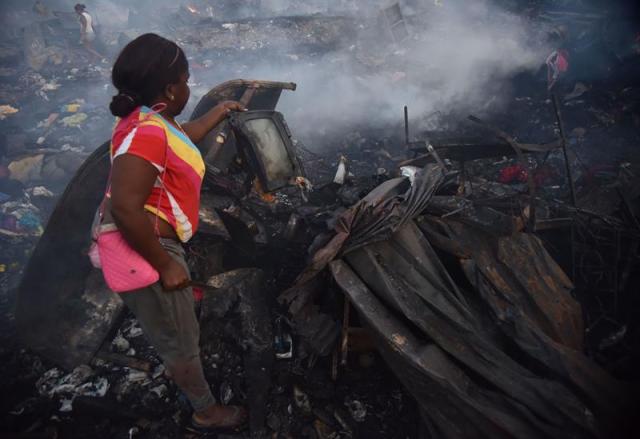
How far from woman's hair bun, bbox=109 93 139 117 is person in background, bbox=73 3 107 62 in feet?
35.3

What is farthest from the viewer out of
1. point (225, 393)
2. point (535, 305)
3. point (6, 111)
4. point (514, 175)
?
point (6, 111)

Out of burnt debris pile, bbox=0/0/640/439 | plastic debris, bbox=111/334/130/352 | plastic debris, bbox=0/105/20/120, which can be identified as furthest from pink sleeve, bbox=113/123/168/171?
plastic debris, bbox=0/105/20/120

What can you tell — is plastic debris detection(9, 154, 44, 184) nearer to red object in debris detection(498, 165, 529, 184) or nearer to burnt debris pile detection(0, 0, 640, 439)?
burnt debris pile detection(0, 0, 640, 439)

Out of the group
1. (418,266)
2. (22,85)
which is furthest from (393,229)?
(22,85)

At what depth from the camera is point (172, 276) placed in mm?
1738

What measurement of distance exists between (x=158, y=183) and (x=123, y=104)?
37 centimetres

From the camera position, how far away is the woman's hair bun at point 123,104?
1.58 metres

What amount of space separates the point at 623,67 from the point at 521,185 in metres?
3.76

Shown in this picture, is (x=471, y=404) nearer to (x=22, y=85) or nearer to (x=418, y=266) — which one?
(x=418, y=266)

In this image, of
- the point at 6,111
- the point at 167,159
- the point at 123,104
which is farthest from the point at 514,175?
the point at 6,111

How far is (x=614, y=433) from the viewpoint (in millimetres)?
1698

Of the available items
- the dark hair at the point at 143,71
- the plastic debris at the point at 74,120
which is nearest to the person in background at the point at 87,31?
the plastic debris at the point at 74,120

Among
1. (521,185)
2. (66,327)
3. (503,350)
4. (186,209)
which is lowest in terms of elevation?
(521,185)

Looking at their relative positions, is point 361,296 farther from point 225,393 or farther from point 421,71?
point 421,71
